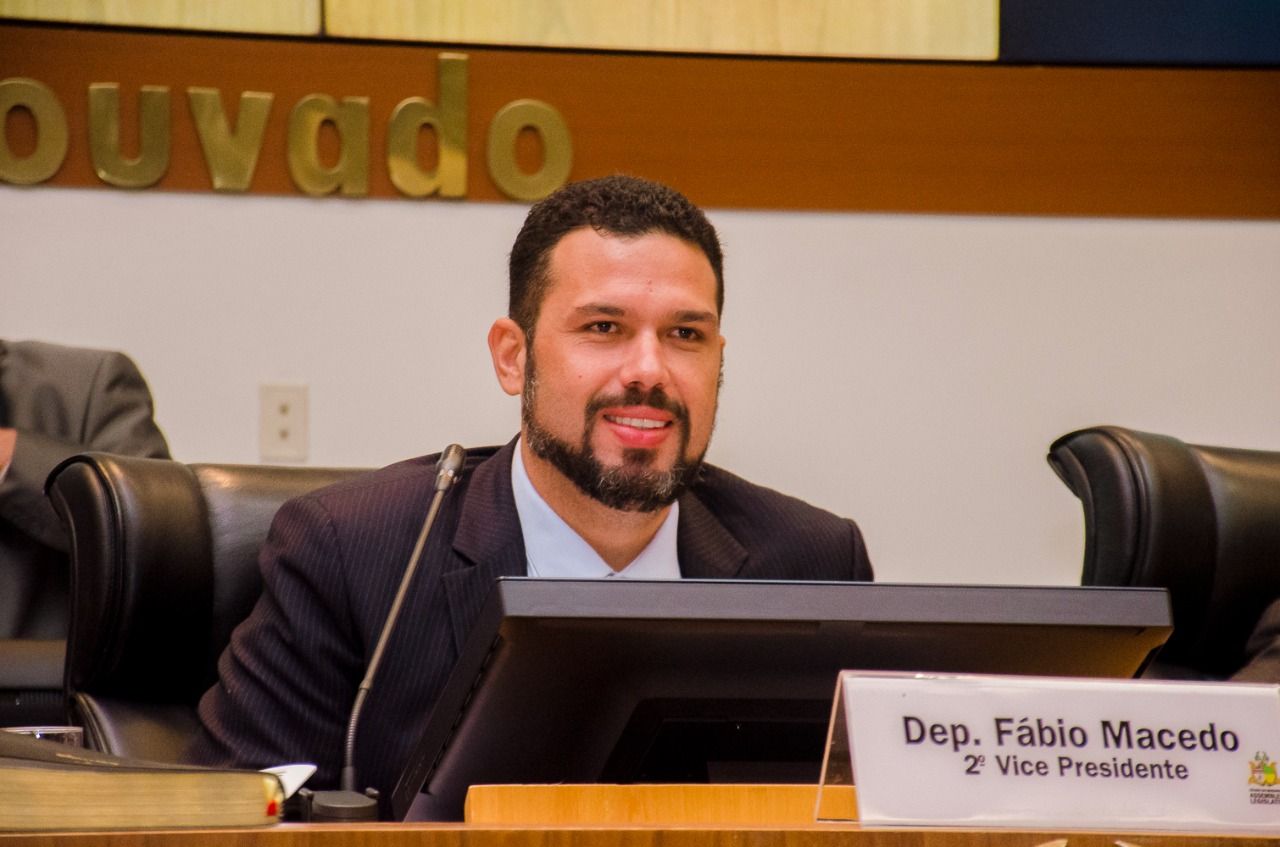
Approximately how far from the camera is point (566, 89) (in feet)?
10.2

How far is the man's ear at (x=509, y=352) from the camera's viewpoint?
73.2 inches

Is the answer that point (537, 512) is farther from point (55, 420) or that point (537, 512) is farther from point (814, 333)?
point (814, 333)

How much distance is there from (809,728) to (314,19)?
233cm

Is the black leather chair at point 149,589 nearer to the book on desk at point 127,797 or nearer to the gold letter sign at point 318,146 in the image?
the book on desk at point 127,797

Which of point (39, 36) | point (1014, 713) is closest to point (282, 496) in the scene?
point (1014, 713)

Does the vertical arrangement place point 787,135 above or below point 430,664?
above

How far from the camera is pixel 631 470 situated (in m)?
1.66

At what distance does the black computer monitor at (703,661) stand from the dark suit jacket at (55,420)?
1.63m

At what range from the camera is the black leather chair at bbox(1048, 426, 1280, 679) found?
1849 millimetres

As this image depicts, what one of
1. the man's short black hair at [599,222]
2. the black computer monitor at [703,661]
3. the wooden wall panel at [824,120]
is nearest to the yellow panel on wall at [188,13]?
the wooden wall panel at [824,120]

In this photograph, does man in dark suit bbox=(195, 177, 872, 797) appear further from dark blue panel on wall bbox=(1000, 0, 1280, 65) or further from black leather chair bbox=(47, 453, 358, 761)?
dark blue panel on wall bbox=(1000, 0, 1280, 65)

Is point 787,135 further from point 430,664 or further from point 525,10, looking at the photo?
point 430,664

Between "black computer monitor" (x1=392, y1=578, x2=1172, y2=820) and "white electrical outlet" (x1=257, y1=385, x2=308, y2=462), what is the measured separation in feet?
6.58

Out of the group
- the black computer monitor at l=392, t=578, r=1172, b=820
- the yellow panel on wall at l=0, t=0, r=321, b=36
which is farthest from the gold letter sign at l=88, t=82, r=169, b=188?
the black computer monitor at l=392, t=578, r=1172, b=820
